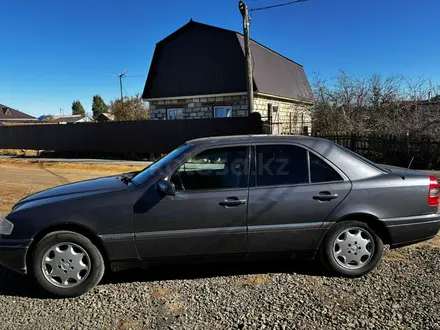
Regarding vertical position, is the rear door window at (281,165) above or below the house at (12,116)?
below

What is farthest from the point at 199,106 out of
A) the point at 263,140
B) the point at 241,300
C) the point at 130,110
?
the point at 241,300

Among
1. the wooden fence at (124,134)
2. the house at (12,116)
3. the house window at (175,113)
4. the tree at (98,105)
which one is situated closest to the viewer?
the wooden fence at (124,134)

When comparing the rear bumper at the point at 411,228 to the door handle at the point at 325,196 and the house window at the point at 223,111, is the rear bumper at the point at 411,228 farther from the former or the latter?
the house window at the point at 223,111

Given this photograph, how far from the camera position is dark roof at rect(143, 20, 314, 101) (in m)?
18.5

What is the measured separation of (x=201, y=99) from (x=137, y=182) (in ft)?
52.1

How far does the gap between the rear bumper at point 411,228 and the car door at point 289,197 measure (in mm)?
658

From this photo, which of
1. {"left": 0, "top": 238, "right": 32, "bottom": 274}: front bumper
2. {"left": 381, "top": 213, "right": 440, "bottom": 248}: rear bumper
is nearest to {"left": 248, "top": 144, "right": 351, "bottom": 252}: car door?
{"left": 381, "top": 213, "right": 440, "bottom": 248}: rear bumper

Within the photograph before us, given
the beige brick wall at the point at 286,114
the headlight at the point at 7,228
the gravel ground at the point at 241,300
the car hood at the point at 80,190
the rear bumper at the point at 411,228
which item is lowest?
the gravel ground at the point at 241,300

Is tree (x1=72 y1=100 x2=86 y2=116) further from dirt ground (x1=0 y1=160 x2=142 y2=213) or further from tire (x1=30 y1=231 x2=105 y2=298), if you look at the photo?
tire (x1=30 y1=231 x2=105 y2=298)

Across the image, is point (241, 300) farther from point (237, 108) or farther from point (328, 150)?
point (237, 108)

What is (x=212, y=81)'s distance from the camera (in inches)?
748

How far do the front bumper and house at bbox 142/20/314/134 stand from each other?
48.8 feet

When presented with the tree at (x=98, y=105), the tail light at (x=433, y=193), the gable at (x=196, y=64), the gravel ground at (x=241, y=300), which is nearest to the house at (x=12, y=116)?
the tree at (x=98, y=105)

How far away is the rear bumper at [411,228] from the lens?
373cm
